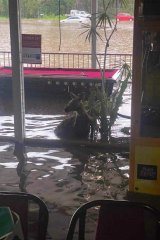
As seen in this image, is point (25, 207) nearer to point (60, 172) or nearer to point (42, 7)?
point (60, 172)

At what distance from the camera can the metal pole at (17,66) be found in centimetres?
458

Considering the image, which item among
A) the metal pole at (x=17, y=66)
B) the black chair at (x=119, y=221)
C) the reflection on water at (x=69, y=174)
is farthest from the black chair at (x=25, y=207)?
the metal pole at (x=17, y=66)

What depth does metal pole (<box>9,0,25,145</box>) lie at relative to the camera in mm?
4583

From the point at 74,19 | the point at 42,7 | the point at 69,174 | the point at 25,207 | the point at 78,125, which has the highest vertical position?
the point at 42,7

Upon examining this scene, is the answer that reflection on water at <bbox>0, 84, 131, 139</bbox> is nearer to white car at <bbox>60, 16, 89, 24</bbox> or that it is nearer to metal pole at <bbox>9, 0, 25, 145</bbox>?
metal pole at <bbox>9, 0, 25, 145</bbox>

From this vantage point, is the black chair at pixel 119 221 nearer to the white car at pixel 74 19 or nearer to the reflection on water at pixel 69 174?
the reflection on water at pixel 69 174

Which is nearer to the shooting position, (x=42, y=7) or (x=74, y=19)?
(x=74, y=19)

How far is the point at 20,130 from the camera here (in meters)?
4.89

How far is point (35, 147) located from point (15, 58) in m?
1.04

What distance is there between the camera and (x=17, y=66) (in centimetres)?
475

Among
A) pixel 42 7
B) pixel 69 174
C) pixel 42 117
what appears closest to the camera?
pixel 69 174

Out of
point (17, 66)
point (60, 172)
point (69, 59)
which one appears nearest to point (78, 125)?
point (17, 66)

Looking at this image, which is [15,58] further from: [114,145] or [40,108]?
[40,108]

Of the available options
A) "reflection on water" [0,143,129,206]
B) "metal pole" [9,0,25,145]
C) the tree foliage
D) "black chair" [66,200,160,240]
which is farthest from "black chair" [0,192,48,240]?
the tree foliage
